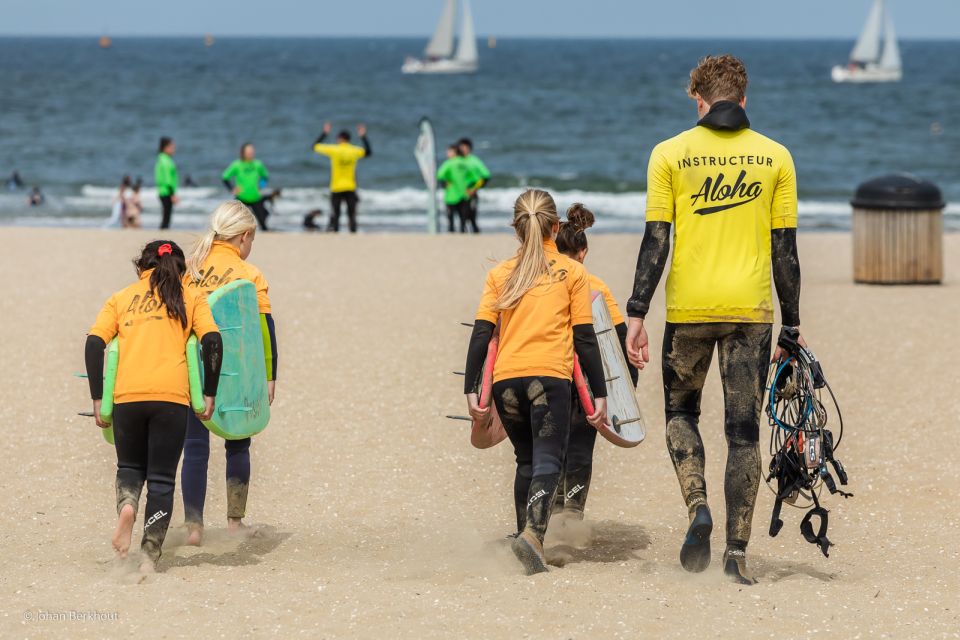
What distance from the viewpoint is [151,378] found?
4.80 meters

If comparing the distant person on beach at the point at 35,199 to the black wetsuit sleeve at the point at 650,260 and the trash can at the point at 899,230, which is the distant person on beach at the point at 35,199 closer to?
the trash can at the point at 899,230

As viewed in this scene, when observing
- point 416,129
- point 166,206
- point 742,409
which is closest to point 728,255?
point 742,409

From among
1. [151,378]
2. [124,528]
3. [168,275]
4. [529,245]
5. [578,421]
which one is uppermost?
[529,245]

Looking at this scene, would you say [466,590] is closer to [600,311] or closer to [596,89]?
[600,311]

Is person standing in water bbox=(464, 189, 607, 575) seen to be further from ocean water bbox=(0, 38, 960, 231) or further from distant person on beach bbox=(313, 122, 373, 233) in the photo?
ocean water bbox=(0, 38, 960, 231)

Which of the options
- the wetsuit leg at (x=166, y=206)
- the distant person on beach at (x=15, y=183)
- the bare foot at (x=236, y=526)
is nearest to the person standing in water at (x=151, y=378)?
the bare foot at (x=236, y=526)

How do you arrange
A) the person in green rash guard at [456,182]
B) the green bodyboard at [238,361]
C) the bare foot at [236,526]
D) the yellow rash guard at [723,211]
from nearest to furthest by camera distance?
1. the yellow rash guard at [723,211]
2. the green bodyboard at [238,361]
3. the bare foot at [236,526]
4. the person in green rash guard at [456,182]

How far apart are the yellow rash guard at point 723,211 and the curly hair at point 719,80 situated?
133 millimetres

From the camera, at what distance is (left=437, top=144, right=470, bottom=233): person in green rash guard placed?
1831 cm

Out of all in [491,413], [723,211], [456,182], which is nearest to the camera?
[723,211]

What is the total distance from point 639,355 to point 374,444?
286 centimetres

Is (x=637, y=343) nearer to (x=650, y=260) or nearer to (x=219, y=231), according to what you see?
(x=650, y=260)

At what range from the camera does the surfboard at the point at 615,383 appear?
517 centimetres

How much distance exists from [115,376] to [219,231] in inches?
30.0
